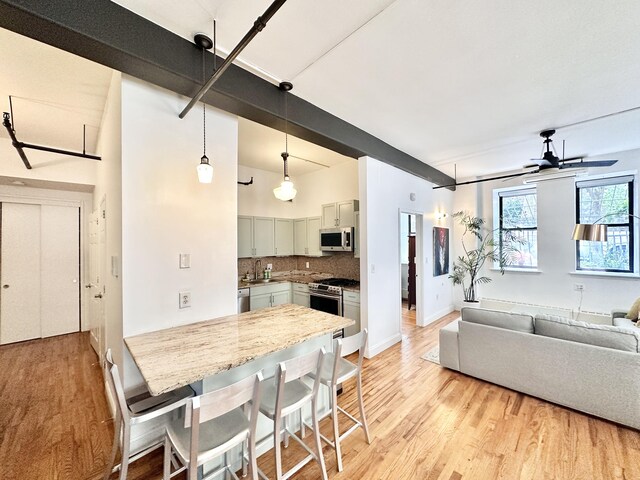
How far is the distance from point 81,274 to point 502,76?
675cm

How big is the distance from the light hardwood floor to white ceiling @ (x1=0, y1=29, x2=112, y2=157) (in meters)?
3.03

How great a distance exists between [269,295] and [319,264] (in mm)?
1374

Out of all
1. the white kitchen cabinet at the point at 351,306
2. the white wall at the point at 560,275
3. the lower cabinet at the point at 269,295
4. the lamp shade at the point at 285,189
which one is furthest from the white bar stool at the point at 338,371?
the white wall at the point at 560,275

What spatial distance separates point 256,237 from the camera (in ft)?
16.1

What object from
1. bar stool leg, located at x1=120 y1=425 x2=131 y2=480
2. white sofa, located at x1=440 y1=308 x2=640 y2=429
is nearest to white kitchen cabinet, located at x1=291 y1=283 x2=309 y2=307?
white sofa, located at x1=440 y1=308 x2=640 y2=429

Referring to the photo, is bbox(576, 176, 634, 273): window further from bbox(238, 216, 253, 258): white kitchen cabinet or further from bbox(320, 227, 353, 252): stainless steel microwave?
bbox(238, 216, 253, 258): white kitchen cabinet

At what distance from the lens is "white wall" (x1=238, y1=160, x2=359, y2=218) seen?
4.88 metres

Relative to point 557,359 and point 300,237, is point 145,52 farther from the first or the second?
point 557,359

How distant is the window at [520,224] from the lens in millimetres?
5277

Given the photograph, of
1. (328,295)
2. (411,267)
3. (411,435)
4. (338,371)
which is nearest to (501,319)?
(411,435)

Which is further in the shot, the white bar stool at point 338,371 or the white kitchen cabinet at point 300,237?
the white kitchen cabinet at point 300,237

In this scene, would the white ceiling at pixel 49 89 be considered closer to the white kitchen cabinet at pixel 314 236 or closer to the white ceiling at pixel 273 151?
the white ceiling at pixel 273 151

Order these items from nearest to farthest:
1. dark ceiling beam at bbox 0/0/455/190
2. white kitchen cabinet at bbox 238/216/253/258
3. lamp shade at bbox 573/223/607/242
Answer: dark ceiling beam at bbox 0/0/455/190 → lamp shade at bbox 573/223/607/242 → white kitchen cabinet at bbox 238/216/253/258

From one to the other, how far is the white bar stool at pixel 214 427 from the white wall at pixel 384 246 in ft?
7.96
